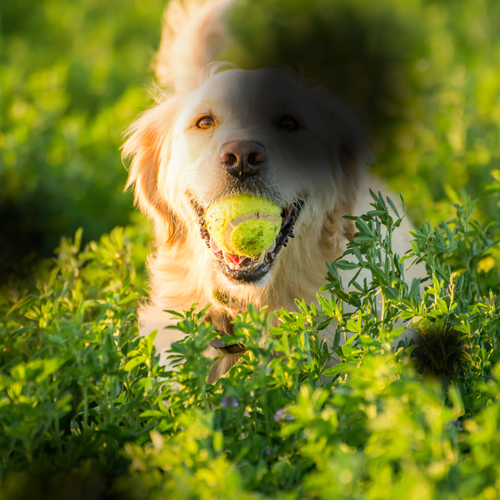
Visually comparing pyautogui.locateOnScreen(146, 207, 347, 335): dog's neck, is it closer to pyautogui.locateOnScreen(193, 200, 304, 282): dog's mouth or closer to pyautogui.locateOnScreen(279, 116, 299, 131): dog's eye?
pyautogui.locateOnScreen(193, 200, 304, 282): dog's mouth

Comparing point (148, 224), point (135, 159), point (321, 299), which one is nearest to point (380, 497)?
point (321, 299)

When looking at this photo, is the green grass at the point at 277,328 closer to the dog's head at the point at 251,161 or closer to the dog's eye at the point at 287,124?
the dog's head at the point at 251,161

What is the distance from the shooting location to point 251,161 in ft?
7.85

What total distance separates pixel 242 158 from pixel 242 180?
0.33 feet

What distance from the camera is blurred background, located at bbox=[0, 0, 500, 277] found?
4.08 metres

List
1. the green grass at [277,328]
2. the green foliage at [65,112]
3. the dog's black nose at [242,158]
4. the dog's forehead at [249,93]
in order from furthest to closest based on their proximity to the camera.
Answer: the green foliage at [65,112]
the dog's forehead at [249,93]
the dog's black nose at [242,158]
the green grass at [277,328]

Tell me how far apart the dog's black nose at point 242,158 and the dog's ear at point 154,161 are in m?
0.58

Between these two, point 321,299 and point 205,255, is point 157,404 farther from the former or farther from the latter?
point 205,255

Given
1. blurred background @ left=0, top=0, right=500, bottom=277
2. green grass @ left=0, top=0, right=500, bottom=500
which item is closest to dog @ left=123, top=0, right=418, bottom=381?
green grass @ left=0, top=0, right=500, bottom=500

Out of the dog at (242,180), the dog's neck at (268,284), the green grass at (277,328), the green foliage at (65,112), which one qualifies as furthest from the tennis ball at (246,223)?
the green foliage at (65,112)

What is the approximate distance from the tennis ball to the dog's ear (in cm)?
44

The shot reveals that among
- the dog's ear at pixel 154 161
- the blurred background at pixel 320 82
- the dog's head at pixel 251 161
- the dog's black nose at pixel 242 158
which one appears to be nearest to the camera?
the dog's black nose at pixel 242 158

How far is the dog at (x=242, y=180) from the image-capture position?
2500mm

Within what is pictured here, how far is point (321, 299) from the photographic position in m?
2.06
